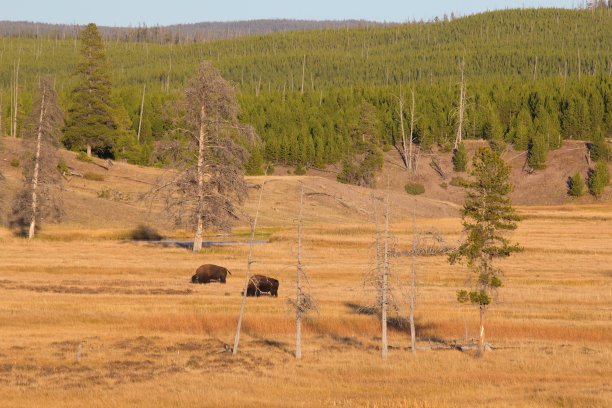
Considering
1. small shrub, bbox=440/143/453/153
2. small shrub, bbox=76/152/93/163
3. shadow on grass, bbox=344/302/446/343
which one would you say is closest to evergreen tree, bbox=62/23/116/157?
Answer: small shrub, bbox=76/152/93/163

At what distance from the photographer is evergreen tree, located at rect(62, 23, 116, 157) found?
97.6 meters

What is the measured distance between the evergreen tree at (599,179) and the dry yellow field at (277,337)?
201ft

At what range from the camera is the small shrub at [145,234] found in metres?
66.8

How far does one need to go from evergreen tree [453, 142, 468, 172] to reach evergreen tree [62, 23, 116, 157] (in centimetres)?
5920

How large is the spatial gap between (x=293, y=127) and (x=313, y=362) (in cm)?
11663

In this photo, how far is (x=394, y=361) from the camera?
88.9 ft

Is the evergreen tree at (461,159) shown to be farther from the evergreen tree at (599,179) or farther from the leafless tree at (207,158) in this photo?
the leafless tree at (207,158)

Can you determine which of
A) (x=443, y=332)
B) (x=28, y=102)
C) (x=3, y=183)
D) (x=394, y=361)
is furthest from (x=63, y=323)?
(x=28, y=102)

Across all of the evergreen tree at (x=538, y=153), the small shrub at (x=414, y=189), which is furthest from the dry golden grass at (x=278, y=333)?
the evergreen tree at (x=538, y=153)

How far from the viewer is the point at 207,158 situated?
5622 cm

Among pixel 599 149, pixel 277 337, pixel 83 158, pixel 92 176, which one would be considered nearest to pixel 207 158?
pixel 277 337

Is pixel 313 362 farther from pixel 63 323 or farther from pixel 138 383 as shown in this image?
pixel 63 323

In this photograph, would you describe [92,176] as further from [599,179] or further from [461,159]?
[599,179]

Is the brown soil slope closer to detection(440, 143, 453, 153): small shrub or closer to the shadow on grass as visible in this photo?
detection(440, 143, 453, 153): small shrub
